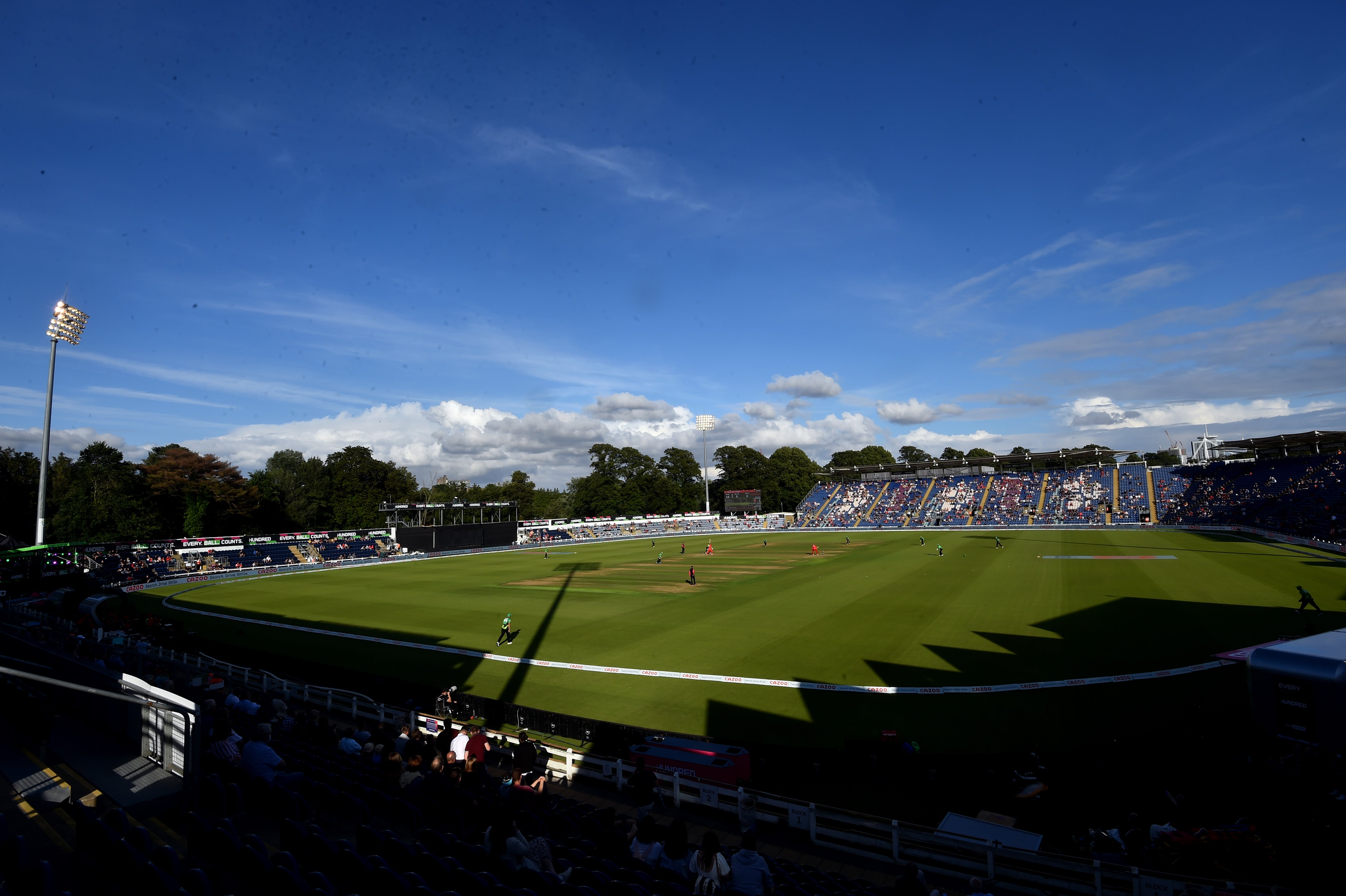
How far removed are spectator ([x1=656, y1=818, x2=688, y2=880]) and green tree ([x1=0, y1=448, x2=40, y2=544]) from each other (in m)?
75.3

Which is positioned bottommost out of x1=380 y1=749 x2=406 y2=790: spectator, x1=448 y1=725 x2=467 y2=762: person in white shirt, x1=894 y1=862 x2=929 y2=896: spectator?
x1=448 y1=725 x2=467 y2=762: person in white shirt

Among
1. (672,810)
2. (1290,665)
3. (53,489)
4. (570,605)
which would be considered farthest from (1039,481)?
Answer: (53,489)

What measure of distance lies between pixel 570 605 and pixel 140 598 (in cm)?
2913

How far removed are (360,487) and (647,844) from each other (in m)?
98.9

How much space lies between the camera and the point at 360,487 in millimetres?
94375

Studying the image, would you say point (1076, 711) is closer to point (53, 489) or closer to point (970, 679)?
point (970, 679)

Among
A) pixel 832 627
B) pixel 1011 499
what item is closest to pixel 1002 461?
pixel 1011 499

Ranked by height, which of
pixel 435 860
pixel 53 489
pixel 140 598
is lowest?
pixel 140 598

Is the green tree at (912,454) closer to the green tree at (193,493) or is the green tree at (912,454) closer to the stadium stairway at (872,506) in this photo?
the stadium stairway at (872,506)

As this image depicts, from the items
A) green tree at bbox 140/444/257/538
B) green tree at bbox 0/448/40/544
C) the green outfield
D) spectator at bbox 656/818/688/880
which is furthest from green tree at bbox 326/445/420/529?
spectator at bbox 656/818/688/880

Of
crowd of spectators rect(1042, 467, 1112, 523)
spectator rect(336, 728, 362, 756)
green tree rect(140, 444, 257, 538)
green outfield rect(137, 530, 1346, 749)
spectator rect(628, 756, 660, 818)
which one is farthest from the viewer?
crowd of spectators rect(1042, 467, 1112, 523)

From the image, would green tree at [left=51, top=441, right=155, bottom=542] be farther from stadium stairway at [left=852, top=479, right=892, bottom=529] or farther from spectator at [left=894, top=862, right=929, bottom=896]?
stadium stairway at [left=852, top=479, right=892, bottom=529]

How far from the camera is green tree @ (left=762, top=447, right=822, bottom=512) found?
401ft

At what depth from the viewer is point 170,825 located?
773 centimetres
